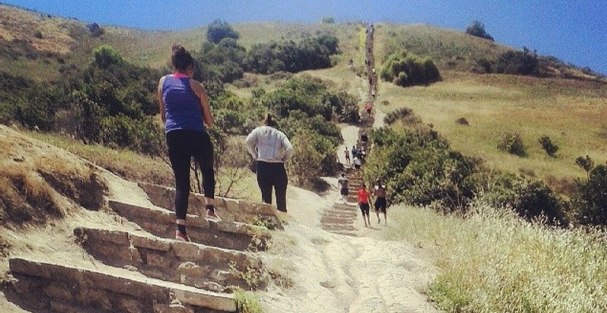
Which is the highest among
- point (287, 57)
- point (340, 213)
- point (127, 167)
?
point (287, 57)

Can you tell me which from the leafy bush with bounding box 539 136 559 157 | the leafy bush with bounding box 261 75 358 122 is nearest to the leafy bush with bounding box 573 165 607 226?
the leafy bush with bounding box 539 136 559 157

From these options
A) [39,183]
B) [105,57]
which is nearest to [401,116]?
[105,57]

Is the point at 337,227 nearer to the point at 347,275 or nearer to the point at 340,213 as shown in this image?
the point at 340,213

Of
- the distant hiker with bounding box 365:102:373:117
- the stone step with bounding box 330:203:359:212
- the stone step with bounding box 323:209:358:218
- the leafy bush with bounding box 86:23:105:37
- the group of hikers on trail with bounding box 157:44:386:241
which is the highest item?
the leafy bush with bounding box 86:23:105:37

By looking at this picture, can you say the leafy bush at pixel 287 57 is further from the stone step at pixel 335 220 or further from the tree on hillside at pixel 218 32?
the stone step at pixel 335 220

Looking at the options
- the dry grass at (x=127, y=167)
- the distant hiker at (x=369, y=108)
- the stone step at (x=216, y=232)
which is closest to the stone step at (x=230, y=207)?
the stone step at (x=216, y=232)

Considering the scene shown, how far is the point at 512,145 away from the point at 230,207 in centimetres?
3596

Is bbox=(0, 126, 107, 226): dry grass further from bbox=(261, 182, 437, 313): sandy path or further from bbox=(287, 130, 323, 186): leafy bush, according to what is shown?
bbox=(287, 130, 323, 186): leafy bush

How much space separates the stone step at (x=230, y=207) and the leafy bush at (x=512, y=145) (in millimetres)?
35539

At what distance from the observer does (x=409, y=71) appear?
63.1 m

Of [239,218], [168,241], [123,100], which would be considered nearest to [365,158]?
[123,100]

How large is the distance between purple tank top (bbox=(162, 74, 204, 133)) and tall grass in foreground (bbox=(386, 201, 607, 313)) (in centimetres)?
271

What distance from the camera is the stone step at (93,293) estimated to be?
162 inches

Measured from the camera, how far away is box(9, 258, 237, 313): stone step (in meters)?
4.12
